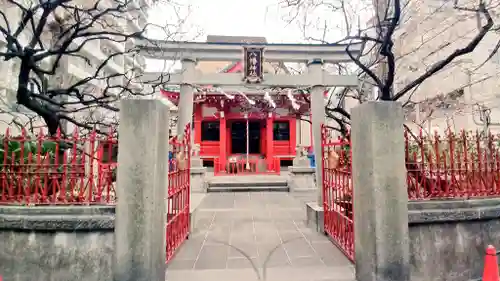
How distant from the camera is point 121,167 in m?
3.11

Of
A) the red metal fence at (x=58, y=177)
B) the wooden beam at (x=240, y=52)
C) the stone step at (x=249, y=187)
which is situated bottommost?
the stone step at (x=249, y=187)

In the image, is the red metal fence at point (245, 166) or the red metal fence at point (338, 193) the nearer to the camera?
the red metal fence at point (338, 193)

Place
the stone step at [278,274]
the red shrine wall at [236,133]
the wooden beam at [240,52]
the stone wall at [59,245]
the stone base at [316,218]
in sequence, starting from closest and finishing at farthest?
the stone wall at [59,245] → the stone step at [278,274] → the stone base at [316,218] → the wooden beam at [240,52] → the red shrine wall at [236,133]

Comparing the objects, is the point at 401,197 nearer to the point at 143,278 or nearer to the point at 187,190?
the point at 143,278

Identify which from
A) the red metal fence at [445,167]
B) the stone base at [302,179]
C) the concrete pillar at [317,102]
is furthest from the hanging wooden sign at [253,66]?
the red metal fence at [445,167]

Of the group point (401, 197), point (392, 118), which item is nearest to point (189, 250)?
point (401, 197)

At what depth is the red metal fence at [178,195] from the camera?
4008 millimetres

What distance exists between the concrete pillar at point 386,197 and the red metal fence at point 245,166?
11.1 meters

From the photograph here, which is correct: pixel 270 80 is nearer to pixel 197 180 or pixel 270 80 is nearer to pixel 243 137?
Answer: pixel 197 180

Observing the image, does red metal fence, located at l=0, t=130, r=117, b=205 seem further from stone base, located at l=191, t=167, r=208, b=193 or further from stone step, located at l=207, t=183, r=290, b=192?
stone step, located at l=207, t=183, r=290, b=192

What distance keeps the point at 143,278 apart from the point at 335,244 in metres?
3.16

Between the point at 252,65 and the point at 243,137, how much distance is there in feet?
27.8

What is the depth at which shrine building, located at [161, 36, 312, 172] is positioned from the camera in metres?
14.4

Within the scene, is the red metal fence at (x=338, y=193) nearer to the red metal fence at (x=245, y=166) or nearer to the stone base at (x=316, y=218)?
the stone base at (x=316, y=218)
